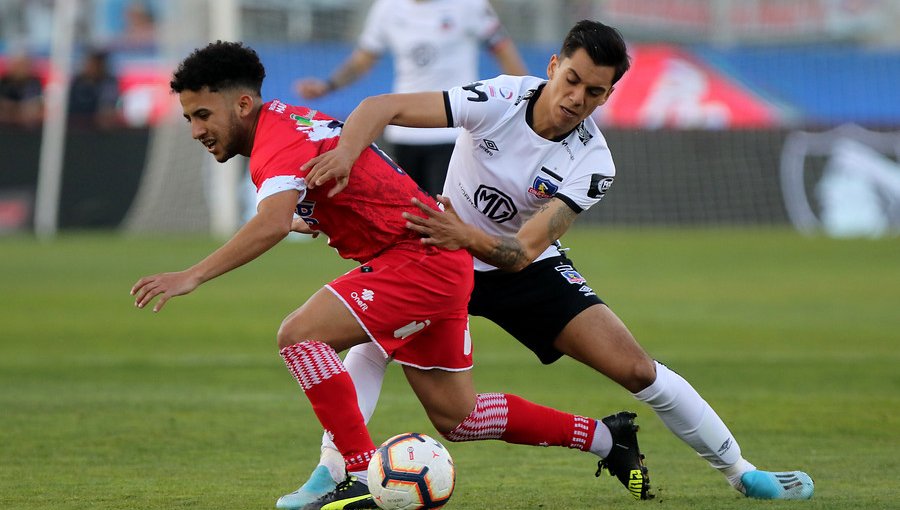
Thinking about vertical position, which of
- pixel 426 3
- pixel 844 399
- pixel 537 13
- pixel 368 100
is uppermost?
pixel 537 13

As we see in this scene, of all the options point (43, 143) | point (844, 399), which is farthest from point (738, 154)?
point (844, 399)

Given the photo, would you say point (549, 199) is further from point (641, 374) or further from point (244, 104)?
point (244, 104)

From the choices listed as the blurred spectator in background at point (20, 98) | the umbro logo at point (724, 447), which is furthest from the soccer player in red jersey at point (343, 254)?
the blurred spectator in background at point (20, 98)

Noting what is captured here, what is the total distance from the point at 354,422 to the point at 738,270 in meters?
12.2

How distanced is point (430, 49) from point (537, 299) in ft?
17.2

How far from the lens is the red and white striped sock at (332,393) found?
523 cm

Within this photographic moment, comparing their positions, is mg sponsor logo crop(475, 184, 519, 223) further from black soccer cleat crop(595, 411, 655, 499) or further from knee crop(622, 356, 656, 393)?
black soccer cleat crop(595, 411, 655, 499)

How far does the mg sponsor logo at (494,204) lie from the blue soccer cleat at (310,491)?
135cm

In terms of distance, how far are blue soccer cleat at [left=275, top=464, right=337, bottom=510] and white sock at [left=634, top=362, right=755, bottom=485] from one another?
140 centimetres

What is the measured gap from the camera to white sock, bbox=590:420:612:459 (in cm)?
609

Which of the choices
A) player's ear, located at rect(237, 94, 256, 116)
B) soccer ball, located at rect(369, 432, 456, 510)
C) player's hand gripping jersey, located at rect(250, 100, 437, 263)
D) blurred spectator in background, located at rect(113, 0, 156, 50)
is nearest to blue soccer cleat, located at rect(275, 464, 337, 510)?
soccer ball, located at rect(369, 432, 456, 510)

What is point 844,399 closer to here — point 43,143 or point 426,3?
point 426,3

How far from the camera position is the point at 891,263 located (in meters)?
17.2

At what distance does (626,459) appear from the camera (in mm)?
5977
